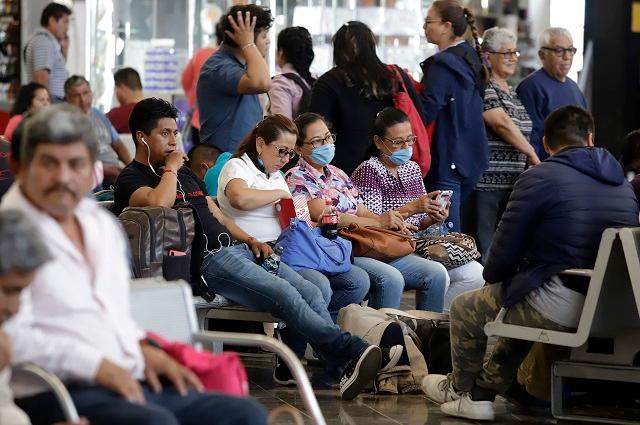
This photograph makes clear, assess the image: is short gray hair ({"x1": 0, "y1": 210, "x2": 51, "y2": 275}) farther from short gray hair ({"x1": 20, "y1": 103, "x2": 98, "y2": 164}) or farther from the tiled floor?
the tiled floor

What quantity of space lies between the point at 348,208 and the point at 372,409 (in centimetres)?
128

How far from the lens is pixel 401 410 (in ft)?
19.1

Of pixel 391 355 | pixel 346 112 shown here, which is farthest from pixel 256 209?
pixel 346 112

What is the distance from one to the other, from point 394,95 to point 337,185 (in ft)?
3.04

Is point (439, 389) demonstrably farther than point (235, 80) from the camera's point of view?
No

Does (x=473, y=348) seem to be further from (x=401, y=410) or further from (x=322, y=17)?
(x=322, y=17)

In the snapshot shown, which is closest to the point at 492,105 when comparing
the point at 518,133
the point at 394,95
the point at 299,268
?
the point at 518,133

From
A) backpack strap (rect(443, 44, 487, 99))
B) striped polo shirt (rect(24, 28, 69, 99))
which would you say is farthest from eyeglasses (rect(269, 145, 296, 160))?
striped polo shirt (rect(24, 28, 69, 99))

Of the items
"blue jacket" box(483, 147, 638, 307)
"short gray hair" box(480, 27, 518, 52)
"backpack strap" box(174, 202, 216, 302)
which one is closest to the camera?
"blue jacket" box(483, 147, 638, 307)

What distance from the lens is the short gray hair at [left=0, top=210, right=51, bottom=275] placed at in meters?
2.94

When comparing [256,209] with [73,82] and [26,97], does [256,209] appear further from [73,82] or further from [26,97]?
[73,82]

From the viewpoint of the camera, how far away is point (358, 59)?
734cm

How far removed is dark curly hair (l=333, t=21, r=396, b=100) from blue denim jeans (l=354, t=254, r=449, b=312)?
0.94m

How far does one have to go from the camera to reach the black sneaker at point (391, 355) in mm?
6070
